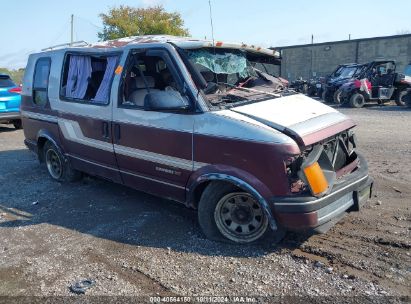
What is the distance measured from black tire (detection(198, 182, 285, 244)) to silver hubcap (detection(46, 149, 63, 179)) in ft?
10.4

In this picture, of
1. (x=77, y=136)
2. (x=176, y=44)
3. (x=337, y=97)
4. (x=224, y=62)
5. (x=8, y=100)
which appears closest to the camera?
(x=176, y=44)

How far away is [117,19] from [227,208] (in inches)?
1081

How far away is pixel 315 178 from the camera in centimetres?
358

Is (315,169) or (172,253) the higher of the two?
(315,169)

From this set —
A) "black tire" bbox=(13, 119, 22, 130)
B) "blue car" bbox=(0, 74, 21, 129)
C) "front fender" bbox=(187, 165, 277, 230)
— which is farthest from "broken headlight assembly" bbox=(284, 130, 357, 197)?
"black tire" bbox=(13, 119, 22, 130)

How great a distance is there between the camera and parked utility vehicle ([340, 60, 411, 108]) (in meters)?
17.8

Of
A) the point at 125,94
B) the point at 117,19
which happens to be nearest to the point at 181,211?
the point at 125,94

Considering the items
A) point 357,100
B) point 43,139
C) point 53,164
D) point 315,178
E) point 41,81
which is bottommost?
point 357,100

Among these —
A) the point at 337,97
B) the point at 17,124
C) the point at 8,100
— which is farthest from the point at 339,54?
the point at 8,100

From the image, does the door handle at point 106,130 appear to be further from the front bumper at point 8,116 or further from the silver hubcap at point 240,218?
the front bumper at point 8,116

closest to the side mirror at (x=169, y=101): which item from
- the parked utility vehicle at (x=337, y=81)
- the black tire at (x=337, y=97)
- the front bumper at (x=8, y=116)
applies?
the front bumper at (x=8, y=116)

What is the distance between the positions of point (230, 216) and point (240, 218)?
0.12 metres

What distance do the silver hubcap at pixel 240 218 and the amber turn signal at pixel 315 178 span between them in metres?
0.57

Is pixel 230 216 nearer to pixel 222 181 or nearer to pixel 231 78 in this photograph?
pixel 222 181
